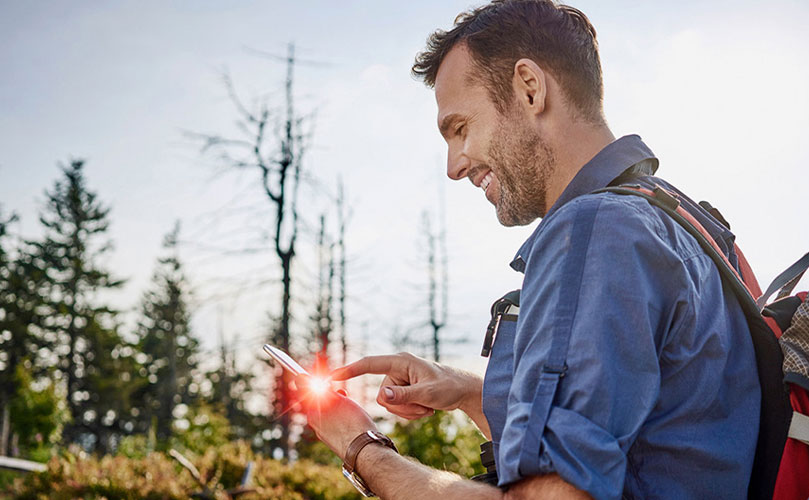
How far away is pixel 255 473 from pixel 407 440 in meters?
2.89

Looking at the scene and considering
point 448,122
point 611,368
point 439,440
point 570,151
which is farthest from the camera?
point 439,440

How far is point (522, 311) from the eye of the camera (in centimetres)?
126

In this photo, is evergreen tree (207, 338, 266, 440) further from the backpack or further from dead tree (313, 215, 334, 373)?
the backpack

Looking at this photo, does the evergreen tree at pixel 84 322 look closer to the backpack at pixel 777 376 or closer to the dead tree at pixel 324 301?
the dead tree at pixel 324 301

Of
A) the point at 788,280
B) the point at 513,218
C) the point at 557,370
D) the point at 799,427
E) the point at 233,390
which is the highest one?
the point at 513,218

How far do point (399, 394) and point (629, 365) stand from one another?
3.90 feet

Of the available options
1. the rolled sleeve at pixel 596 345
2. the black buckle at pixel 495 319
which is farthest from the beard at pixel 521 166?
the rolled sleeve at pixel 596 345

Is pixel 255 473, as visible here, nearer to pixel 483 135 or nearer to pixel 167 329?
pixel 483 135

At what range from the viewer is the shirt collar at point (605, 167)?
1.57 metres

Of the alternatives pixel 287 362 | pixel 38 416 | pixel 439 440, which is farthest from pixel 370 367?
pixel 38 416

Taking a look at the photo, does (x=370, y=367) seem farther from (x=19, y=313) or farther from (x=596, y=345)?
(x=19, y=313)

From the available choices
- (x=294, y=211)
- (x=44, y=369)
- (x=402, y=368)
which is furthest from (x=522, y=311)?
(x=44, y=369)

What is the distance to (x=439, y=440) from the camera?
898cm

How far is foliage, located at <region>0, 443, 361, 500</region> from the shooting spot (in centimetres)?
630
